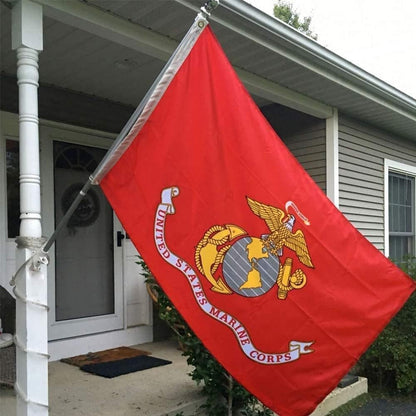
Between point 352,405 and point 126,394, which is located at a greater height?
point 126,394

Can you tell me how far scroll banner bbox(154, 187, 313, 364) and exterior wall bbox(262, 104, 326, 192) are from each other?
3487 mm

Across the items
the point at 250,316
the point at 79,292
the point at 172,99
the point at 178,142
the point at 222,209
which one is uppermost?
the point at 172,99

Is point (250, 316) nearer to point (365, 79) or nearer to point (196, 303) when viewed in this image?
point (196, 303)

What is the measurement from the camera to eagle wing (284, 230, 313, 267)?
206cm

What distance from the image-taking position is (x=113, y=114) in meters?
4.87

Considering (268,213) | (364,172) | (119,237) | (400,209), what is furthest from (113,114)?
(400,209)

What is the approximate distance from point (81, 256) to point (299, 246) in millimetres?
3061

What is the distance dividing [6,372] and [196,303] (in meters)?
1.95

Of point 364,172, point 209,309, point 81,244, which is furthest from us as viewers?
point 364,172

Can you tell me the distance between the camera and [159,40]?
11.1 ft

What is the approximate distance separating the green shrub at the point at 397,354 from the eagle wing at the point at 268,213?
118 inches

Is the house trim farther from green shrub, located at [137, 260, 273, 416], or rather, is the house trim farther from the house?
green shrub, located at [137, 260, 273, 416]

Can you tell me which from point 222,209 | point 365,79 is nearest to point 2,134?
point 222,209

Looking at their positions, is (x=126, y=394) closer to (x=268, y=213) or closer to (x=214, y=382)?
(x=214, y=382)
